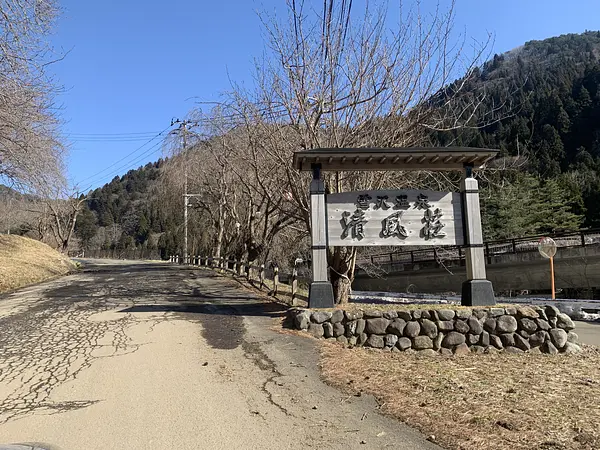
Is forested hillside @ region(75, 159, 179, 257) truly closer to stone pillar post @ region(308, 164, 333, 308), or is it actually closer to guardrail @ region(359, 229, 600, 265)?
guardrail @ region(359, 229, 600, 265)

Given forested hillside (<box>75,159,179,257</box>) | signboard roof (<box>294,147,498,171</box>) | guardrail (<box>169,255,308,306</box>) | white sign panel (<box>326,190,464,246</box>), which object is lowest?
guardrail (<box>169,255,308,306</box>)

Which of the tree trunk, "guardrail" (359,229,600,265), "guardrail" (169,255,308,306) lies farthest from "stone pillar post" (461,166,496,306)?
"guardrail" (359,229,600,265)

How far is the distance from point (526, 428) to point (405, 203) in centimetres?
497

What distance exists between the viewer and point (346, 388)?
5078 millimetres

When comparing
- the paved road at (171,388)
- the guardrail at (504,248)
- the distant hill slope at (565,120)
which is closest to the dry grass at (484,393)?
the paved road at (171,388)

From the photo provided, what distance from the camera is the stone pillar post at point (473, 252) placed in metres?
7.95

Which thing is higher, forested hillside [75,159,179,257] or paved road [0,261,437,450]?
forested hillside [75,159,179,257]

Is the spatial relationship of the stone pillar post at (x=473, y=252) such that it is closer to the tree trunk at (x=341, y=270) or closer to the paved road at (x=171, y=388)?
the tree trunk at (x=341, y=270)

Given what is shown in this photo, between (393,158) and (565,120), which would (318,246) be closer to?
(393,158)

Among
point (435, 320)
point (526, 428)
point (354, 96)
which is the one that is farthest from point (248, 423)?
point (354, 96)

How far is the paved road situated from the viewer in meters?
3.75

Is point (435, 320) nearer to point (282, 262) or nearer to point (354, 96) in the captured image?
point (354, 96)

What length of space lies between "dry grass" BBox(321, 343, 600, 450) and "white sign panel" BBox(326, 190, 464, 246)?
2.17 meters

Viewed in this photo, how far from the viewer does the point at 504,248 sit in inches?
1125
